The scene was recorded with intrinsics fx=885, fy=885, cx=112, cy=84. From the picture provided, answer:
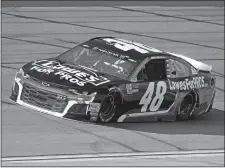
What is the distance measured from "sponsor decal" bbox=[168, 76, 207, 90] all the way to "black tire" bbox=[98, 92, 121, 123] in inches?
54.5

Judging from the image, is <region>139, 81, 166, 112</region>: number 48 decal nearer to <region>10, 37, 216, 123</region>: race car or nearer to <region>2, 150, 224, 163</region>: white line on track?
<region>10, 37, 216, 123</region>: race car

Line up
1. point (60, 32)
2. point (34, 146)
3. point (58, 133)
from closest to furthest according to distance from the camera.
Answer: point (34, 146)
point (58, 133)
point (60, 32)

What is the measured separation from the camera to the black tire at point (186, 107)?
16328mm

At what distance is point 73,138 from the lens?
13.9 metres

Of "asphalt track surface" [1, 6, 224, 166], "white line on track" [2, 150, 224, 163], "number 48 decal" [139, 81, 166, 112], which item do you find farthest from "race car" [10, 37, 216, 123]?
"white line on track" [2, 150, 224, 163]

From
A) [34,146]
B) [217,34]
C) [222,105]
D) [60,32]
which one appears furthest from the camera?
[217,34]

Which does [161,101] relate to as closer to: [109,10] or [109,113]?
[109,113]

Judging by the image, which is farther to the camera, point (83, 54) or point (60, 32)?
point (60, 32)

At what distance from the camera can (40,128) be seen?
14.3 metres

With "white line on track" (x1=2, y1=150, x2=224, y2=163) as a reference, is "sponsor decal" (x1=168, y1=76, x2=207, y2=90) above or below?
above

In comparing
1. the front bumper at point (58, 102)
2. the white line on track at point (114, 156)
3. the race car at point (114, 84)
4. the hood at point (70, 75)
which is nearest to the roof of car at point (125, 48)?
the race car at point (114, 84)

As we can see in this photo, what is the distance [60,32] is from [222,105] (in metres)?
Answer: 6.87

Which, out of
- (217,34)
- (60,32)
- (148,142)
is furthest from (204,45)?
(148,142)

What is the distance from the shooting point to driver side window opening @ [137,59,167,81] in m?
15.6
